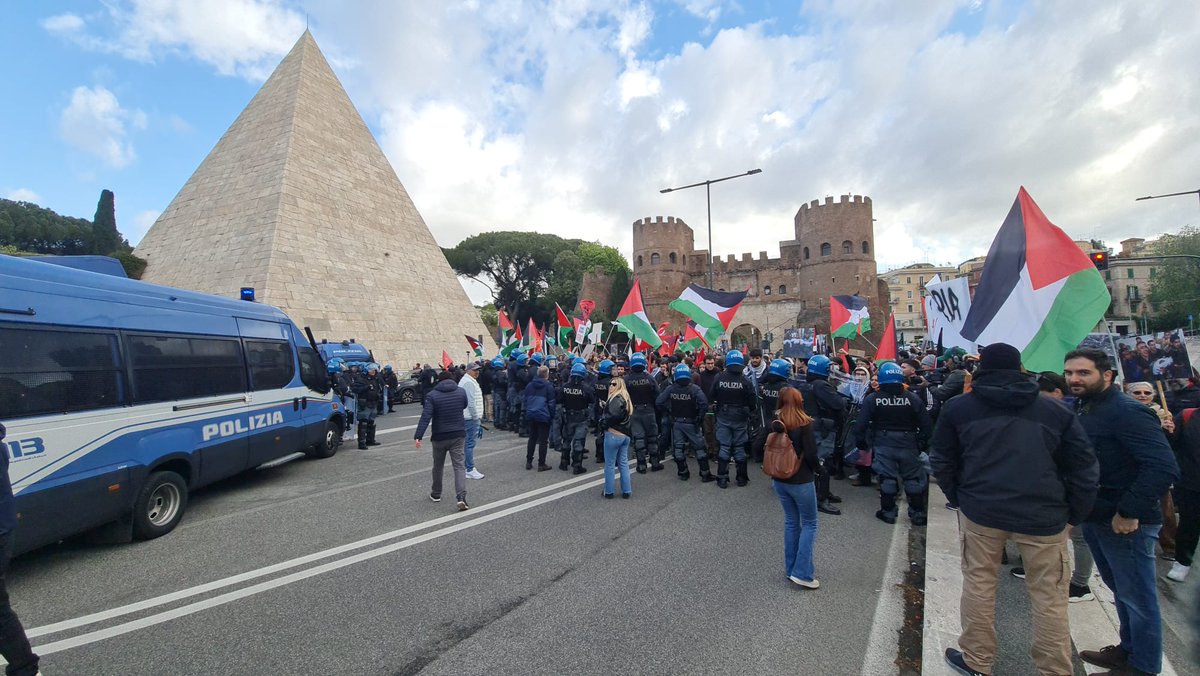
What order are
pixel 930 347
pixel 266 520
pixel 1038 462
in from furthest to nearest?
pixel 930 347, pixel 266 520, pixel 1038 462

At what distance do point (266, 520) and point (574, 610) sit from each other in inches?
159

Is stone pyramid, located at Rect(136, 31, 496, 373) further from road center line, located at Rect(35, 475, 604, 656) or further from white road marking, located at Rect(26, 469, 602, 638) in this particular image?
road center line, located at Rect(35, 475, 604, 656)

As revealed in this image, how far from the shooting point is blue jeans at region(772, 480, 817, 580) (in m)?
3.91

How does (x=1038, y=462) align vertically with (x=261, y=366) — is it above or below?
below

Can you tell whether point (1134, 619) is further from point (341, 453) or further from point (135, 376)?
point (341, 453)

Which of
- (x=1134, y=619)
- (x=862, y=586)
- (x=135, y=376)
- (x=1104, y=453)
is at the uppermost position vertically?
(x=135, y=376)

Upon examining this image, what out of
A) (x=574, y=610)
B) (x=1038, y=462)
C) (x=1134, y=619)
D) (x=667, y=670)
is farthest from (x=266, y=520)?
(x=1134, y=619)

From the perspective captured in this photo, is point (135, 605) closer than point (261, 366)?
Yes

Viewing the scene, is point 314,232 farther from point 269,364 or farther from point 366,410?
point 269,364

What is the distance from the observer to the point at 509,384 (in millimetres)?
12016

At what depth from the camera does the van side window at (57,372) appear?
4004 millimetres

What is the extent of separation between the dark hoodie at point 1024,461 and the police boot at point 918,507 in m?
3.12

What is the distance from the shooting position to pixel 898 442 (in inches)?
228

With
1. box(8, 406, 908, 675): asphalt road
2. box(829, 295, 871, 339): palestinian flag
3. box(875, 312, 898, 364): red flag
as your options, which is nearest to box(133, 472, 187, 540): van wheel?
box(8, 406, 908, 675): asphalt road
